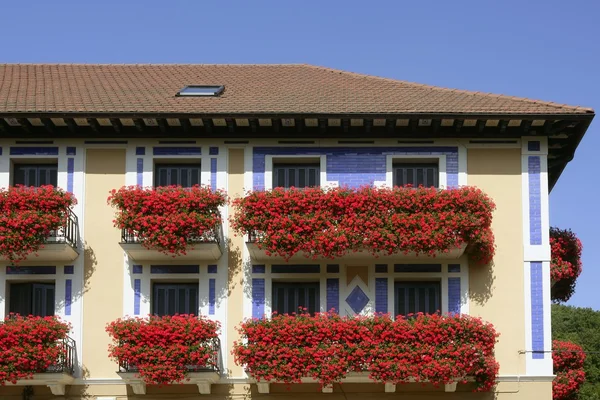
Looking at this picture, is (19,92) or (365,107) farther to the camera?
(19,92)

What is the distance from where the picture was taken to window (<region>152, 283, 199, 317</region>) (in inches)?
1164

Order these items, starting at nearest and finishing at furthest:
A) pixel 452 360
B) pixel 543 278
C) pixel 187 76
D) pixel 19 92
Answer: pixel 452 360 → pixel 543 278 → pixel 19 92 → pixel 187 76

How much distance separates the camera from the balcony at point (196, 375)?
2789 cm

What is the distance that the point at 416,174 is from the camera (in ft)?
99.5

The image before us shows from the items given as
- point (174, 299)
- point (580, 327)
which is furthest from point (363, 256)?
point (580, 327)

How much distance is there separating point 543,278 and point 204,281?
822cm

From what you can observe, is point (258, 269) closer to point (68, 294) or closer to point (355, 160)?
point (355, 160)

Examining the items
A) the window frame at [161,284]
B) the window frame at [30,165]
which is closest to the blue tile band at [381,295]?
the window frame at [161,284]

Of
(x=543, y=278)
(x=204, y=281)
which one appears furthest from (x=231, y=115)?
(x=543, y=278)

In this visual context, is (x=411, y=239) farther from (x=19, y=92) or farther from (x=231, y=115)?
(x=19, y=92)

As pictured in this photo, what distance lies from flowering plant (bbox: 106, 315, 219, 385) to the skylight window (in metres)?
6.52

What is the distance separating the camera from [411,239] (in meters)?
28.3

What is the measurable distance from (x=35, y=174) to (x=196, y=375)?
22.5ft

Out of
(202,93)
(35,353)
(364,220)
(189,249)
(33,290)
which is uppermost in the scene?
(202,93)
